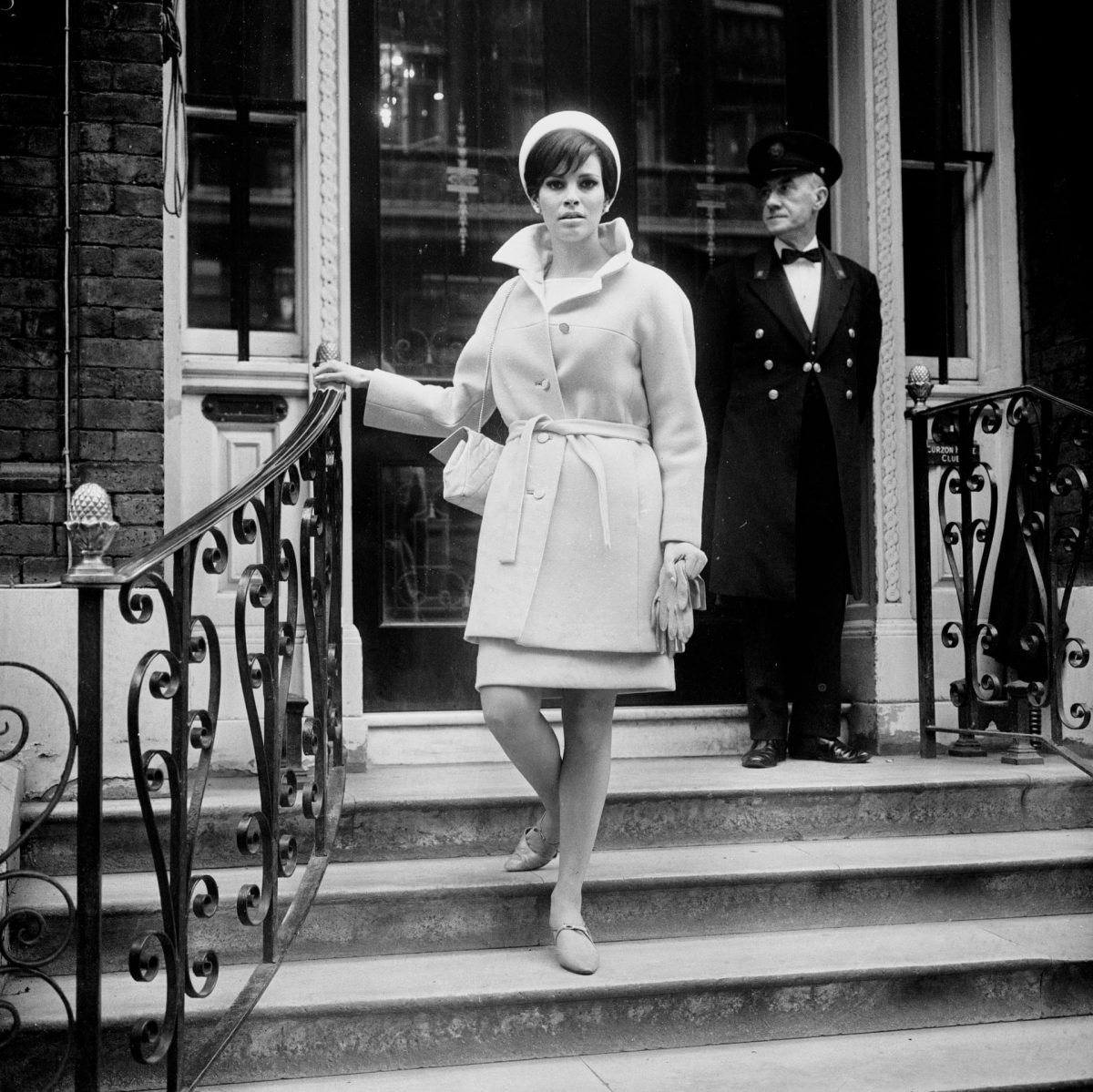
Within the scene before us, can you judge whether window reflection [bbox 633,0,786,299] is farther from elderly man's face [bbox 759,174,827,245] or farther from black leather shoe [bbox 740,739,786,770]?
black leather shoe [bbox 740,739,786,770]

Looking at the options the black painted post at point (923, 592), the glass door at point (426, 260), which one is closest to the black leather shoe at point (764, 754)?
the black painted post at point (923, 592)

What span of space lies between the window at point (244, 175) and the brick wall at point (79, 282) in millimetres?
465

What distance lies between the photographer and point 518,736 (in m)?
3.08

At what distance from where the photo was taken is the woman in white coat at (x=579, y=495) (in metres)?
3.02

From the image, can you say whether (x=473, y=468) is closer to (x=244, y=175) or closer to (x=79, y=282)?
(x=79, y=282)

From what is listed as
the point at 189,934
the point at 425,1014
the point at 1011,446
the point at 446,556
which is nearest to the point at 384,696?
the point at 446,556

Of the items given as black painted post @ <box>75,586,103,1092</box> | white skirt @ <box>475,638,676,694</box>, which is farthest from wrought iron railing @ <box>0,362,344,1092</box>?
white skirt @ <box>475,638,676,694</box>

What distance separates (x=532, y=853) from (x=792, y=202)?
2442 mm

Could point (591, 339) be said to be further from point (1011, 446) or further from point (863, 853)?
point (1011, 446)

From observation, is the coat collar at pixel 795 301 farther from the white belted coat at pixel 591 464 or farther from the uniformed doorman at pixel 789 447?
the white belted coat at pixel 591 464

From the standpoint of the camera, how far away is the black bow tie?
15.2 ft

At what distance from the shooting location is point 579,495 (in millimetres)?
3066

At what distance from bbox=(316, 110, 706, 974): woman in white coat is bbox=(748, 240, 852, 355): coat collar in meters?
1.49

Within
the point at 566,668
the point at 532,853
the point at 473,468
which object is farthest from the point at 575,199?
the point at 532,853
